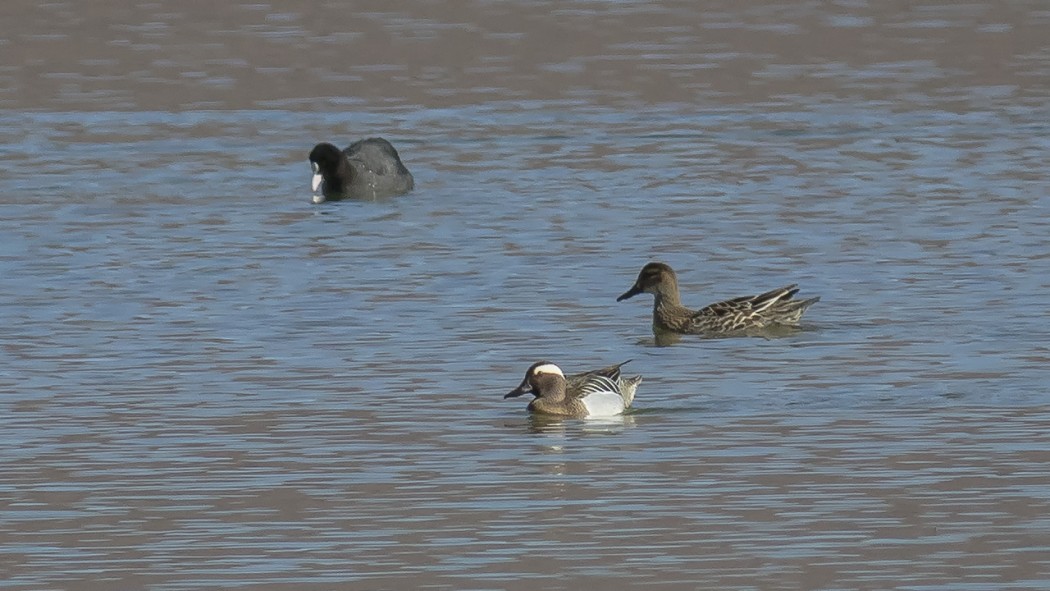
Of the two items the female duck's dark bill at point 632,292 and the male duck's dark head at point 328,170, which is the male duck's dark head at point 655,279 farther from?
the male duck's dark head at point 328,170

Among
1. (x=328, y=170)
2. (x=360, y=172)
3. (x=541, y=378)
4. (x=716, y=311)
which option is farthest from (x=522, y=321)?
Result: (x=328, y=170)

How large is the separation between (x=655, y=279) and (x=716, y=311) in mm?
780

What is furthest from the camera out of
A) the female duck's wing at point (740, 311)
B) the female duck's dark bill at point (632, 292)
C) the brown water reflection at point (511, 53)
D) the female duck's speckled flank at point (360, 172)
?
the brown water reflection at point (511, 53)

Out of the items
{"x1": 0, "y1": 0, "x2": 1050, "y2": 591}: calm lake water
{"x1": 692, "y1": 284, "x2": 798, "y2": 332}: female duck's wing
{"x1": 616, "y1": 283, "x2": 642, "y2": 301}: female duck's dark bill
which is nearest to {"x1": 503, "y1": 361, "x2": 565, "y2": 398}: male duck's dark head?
{"x1": 0, "y1": 0, "x2": 1050, "y2": 591}: calm lake water

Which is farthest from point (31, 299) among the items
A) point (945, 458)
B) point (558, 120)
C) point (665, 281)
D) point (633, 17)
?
point (633, 17)

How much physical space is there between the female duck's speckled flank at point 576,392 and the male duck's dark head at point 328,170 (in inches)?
500

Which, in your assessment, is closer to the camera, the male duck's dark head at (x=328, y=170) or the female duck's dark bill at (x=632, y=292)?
the female duck's dark bill at (x=632, y=292)

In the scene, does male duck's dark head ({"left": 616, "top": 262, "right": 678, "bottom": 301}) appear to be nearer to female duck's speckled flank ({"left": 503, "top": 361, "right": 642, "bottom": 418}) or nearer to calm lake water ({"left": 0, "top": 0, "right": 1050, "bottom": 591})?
calm lake water ({"left": 0, "top": 0, "right": 1050, "bottom": 591})

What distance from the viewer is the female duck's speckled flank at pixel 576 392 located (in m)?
15.2

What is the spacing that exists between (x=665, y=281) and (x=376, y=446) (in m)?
5.45

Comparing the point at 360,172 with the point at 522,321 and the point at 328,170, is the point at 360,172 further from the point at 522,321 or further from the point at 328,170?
the point at 522,321

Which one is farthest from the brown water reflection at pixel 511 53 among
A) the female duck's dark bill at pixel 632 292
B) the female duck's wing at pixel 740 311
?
the female duck's wing at pixel 740 311

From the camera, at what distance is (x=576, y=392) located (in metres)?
15.4

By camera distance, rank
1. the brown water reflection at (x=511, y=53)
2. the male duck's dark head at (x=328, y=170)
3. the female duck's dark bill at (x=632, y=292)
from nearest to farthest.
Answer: the female duck's dark bill at (x=632, y=292)
the male duck's dark head at (x=328, y=170)
the brown water reflection at (x=511, y=53)
